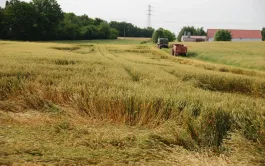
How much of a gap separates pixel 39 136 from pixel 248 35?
129616 millimetres

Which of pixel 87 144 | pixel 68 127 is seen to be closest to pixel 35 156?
pixel 87 144

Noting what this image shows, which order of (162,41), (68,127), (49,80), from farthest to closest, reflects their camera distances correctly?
(162,41) < (49,80) < (68,127)

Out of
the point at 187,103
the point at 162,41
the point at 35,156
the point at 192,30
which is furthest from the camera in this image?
the point at 192,30

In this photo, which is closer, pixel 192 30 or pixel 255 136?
pixel 255 136

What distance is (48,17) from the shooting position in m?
87.1

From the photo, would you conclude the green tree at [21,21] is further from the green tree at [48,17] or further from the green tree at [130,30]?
the green tree at [130,30]

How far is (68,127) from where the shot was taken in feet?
17.0

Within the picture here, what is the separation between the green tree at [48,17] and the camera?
7994 cm

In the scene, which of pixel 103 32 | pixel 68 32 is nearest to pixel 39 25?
pixel 68 32

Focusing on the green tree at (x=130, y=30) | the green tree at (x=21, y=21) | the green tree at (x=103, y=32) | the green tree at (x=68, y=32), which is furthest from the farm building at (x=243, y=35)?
the green tree at (x=21, y=21)

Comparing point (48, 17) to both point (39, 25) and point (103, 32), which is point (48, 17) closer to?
point (39, 25)

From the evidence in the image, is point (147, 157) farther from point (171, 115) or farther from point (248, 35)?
point (248, 35)

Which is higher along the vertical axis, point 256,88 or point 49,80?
point 49,80

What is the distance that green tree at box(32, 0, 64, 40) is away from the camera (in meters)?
79.9
